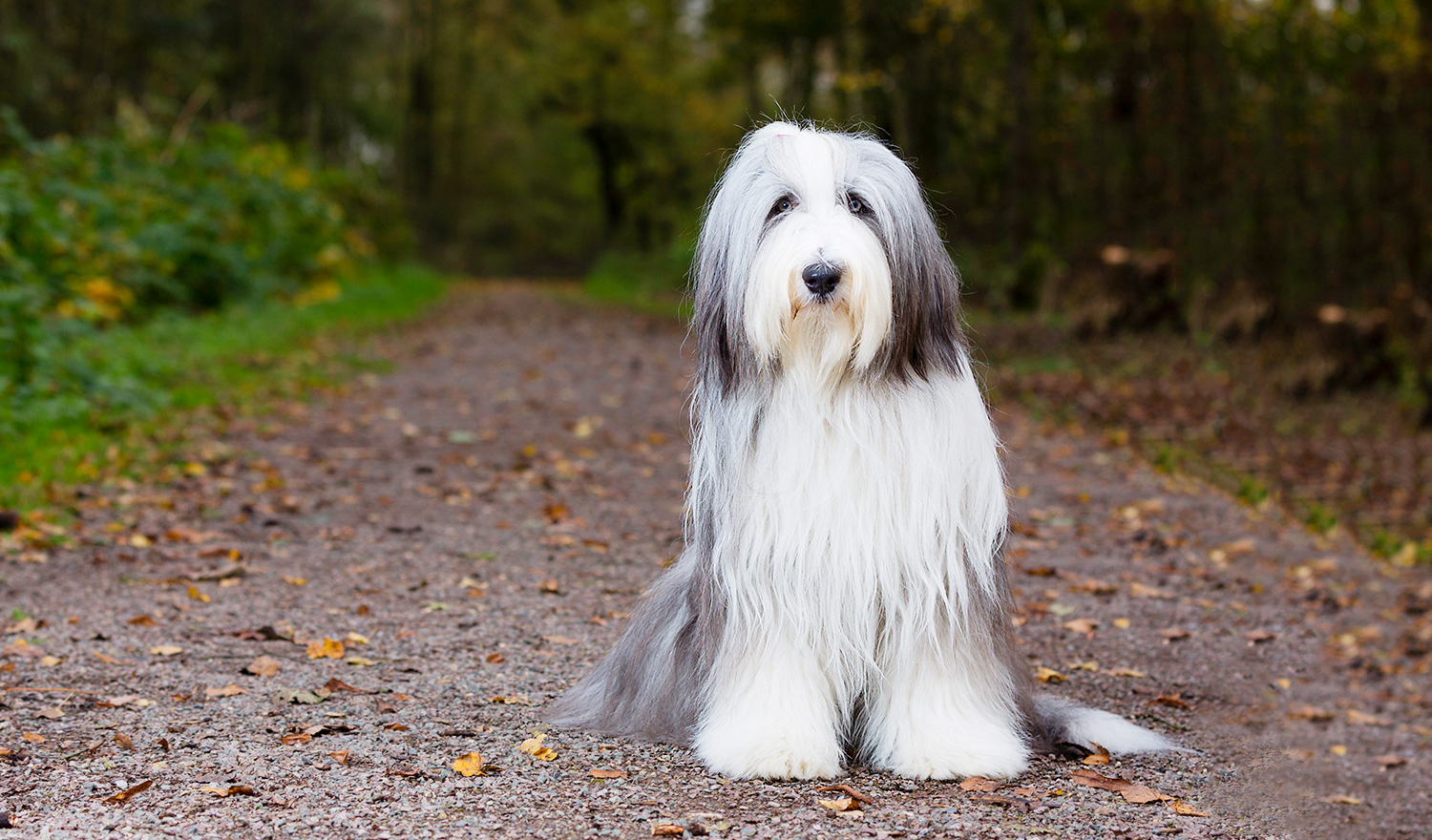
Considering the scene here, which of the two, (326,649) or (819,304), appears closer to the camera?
(819,304)

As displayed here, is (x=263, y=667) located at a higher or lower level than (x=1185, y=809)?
lower

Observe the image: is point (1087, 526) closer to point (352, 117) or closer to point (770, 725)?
point (770, 725)

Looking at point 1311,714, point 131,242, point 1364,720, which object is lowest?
point 1364,720

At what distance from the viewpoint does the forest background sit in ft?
31.0

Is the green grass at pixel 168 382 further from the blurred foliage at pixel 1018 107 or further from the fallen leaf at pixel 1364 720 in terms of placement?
the fallen leaf at pixel 1364 720

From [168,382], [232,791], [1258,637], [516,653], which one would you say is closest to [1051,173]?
[168,382]

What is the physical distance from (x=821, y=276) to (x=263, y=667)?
95.9 inches

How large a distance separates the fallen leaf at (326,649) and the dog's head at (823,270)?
1.97m

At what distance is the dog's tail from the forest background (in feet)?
5.42

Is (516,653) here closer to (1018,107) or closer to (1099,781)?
(1099,781)

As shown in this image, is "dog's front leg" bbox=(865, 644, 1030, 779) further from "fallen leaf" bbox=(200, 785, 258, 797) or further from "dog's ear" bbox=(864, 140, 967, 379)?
"fallen leaf" bbox=(200, 785, 258, 797)

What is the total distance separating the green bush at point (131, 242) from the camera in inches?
308

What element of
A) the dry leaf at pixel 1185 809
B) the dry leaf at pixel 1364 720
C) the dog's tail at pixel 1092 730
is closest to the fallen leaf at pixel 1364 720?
the dry leaf at pixel 1364 720

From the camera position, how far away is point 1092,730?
3.53 metres
